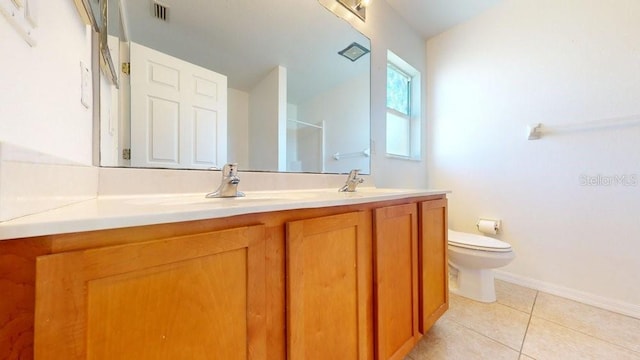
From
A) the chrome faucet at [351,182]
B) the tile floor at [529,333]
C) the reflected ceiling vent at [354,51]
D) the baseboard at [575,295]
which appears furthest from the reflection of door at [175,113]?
the baseboard at [575,295]

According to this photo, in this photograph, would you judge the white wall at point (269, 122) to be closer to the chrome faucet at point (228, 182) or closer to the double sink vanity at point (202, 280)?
the chrome faucet at point (228, 182)

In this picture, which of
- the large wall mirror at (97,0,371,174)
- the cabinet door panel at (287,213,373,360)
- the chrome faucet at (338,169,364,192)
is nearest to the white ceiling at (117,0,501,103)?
the large wall mirror at (97,0,371,174)

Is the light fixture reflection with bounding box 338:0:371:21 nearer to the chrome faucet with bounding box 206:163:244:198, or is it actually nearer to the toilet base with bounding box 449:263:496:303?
the chrome faucet with bounding box 206:163:244:198

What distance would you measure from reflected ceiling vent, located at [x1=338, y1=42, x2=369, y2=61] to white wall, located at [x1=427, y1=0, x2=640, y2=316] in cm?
106

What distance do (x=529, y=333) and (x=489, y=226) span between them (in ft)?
2.67

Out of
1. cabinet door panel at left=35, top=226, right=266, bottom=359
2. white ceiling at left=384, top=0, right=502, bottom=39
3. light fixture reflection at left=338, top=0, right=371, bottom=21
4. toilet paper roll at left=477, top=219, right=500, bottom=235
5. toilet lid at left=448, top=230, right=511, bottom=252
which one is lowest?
toilet lid at left=448, top=230, right=511, bottom=252

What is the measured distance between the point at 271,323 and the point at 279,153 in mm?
794

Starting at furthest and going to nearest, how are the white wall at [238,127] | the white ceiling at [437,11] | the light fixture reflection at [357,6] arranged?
the white ceiling at [437,11] → the light fixture reflection at [357,6] → the white wall at [238,127]

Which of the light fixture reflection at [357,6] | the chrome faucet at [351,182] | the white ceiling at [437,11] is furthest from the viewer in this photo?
the white ceiling at [437,11]

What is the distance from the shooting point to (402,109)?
86.4 inches

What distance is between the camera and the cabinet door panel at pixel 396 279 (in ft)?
2.91

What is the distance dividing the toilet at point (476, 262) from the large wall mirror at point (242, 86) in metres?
0.86

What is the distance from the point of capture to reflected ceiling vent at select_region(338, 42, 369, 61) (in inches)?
62.7

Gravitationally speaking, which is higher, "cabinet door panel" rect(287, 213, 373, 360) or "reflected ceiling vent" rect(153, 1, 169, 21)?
"reflected ceiling vent" rect(153, 1, 169, 21)
